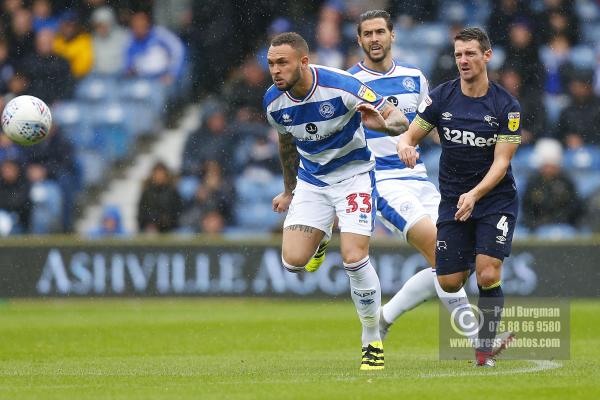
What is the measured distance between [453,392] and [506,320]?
3019 millimetres

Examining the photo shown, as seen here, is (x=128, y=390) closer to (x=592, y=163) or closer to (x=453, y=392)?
(x=453, y=392)

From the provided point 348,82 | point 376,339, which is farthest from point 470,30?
point 376,339

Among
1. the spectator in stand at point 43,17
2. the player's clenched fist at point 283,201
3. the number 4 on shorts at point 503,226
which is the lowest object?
the number 4 on shorts at point 503,226

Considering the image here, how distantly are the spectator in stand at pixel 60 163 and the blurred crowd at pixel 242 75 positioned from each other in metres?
0.02

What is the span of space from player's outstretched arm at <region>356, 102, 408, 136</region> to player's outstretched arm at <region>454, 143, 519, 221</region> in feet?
2.25


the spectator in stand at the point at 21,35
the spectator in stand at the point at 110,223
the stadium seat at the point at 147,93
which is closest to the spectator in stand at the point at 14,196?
the spectator in stand at the point at 110,223

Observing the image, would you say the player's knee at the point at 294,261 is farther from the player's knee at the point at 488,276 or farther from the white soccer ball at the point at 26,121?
the white soccer ball at the point at 26,121

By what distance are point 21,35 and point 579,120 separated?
9.32m

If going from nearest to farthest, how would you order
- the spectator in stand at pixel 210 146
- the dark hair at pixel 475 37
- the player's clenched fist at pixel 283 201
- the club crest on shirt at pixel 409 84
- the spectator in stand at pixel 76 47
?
the dark hair at pixel 475 37
the player's clenched fist at pixel 283 201
the club crest on shirt at pixel 409 84
the spectator in stand at pixel 210 146
the spectator in stand at pixel 76 47

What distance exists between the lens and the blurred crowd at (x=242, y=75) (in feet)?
61.8

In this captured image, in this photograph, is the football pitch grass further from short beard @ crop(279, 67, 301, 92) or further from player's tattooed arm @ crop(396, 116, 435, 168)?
short beard @ crop(279, 67, 301, 92)

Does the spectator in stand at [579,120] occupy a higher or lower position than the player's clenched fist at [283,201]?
higher

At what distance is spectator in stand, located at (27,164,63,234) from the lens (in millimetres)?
19016

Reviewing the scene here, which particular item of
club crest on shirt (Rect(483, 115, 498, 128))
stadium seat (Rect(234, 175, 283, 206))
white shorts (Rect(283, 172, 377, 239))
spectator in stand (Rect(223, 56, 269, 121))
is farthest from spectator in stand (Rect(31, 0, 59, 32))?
club crest on shirt (Rect(483, 115, 498, 128))
